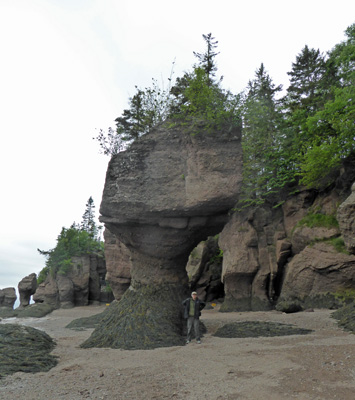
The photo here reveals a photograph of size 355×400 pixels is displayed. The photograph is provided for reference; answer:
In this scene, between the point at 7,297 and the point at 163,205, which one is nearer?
the point at 163,205

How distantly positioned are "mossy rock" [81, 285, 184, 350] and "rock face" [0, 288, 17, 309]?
35.0 meters

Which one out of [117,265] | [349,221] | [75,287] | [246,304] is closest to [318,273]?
[246,304]

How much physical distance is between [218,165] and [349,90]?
552 inches

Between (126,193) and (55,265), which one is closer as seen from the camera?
(126,193)

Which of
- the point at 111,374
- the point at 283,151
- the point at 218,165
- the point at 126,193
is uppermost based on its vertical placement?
the point at 283,151

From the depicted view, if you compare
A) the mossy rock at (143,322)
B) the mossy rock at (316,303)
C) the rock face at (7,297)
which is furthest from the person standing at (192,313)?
the rock face at (7,297)

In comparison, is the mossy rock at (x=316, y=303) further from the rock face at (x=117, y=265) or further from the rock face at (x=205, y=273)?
the rock face at (x=117, y=265)

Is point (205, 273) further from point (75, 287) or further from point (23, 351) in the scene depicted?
point (23, 351)

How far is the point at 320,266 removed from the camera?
16047mm

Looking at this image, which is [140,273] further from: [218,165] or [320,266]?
[320,266]

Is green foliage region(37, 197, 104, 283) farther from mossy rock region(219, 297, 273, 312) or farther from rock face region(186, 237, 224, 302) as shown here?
mossy rock region(219, 297, 273, 312)

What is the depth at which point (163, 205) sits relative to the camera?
10.1 m

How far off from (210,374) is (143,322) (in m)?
4.83

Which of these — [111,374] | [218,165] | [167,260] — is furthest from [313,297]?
[111,374]
